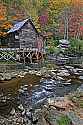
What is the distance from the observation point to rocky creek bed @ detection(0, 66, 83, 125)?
13453 mm

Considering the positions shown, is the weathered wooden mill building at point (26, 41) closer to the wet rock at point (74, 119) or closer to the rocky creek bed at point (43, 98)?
the rocky creek bed at point (43, 98)

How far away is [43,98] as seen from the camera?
20141mm

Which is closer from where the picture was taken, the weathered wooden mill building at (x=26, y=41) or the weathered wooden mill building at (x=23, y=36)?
the weathered wooden mill building at (x=26, y=41)

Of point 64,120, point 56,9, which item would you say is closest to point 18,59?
point 56,9

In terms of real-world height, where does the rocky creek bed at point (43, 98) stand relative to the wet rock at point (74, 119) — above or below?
below

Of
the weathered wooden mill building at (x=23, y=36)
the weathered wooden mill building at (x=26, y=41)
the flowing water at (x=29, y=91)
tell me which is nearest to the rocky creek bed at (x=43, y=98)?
the flowing water at (x=29, y=91)

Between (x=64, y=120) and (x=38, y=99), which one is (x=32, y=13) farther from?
(x=64, y=120)

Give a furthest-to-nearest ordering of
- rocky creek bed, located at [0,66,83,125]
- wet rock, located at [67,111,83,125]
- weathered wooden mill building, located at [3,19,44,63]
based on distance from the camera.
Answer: weathered wooden mill building, located at [3,19,44,63]
rocky creek bed, located at [0,66,83,125]
wet rock, located at [67,111,83,125]

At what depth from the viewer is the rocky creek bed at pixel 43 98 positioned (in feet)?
44.1

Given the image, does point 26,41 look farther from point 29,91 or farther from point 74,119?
point 74,119

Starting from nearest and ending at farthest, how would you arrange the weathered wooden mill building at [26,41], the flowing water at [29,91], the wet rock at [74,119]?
the wet rock at [74,119] → the flowing water at [29,91] → the weathered wooden mill building at [26,41]

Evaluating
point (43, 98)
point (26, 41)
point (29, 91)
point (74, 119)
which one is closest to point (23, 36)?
point (26, 41)

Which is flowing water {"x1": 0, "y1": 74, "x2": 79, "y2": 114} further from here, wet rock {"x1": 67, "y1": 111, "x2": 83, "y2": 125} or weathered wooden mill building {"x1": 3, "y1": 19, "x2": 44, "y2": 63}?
weathered wooden mill building {"x1": 3, "y1": 19, "x2": 44, "y2": 63}

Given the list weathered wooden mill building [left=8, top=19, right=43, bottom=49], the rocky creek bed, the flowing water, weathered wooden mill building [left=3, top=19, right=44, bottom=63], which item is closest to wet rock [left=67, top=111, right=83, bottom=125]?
the rocky creek bed
